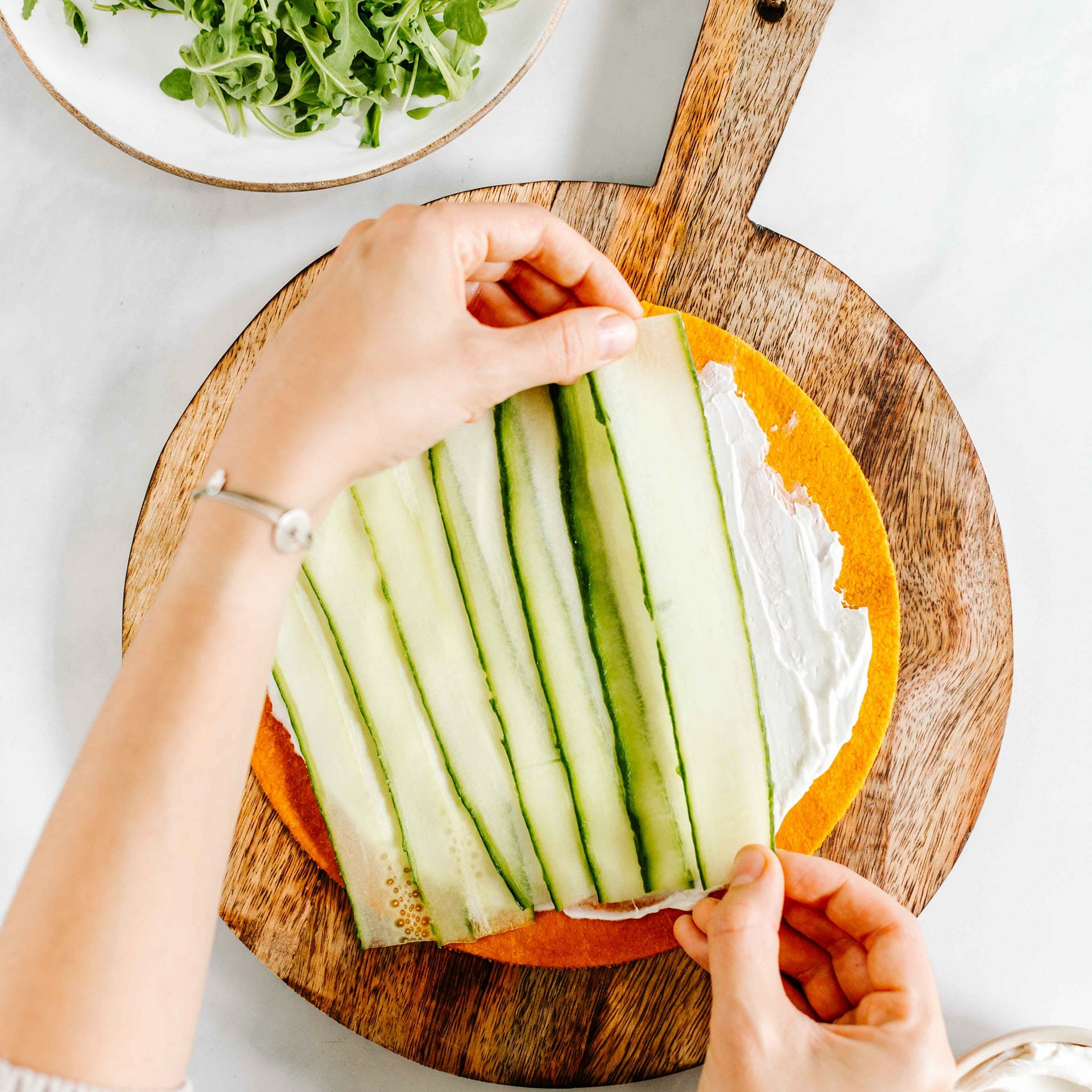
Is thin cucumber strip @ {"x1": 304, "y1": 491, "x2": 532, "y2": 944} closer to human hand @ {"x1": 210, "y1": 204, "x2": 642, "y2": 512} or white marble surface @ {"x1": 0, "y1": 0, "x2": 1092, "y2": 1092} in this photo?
human hand @ {"x1": 210, "y1": 204, "x2": 642, "y2": 512}

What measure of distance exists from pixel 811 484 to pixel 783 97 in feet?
2.25

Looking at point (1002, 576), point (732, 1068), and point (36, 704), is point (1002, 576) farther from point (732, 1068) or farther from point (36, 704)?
point (36, 704)

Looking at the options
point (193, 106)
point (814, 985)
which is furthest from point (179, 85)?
point (814, 985)

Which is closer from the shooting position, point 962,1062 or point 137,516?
point 962,1062

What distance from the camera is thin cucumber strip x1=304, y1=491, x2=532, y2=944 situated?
1.49 meters

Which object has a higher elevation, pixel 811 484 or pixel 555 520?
pixel 811 484

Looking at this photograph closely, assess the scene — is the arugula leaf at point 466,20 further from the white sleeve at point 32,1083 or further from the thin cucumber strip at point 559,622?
the white sleeve at point 32,1083

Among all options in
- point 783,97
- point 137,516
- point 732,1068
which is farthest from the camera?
point 137,516

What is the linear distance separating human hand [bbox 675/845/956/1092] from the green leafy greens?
55.6 inches

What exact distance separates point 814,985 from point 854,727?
0.43 m

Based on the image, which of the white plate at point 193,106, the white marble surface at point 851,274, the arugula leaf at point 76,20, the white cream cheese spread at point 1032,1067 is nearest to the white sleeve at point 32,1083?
the white marble surface at point 851,274

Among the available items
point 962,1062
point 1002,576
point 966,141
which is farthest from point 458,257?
point 962,1062

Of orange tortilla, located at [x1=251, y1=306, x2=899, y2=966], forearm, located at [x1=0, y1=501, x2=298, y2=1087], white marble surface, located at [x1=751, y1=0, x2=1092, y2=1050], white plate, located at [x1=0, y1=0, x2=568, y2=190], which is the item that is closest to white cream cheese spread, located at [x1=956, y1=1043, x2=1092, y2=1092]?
white marble surface, located at [x1=751, y1=0, x2=1092, y2=1050]

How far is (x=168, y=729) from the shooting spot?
3.30 feet
